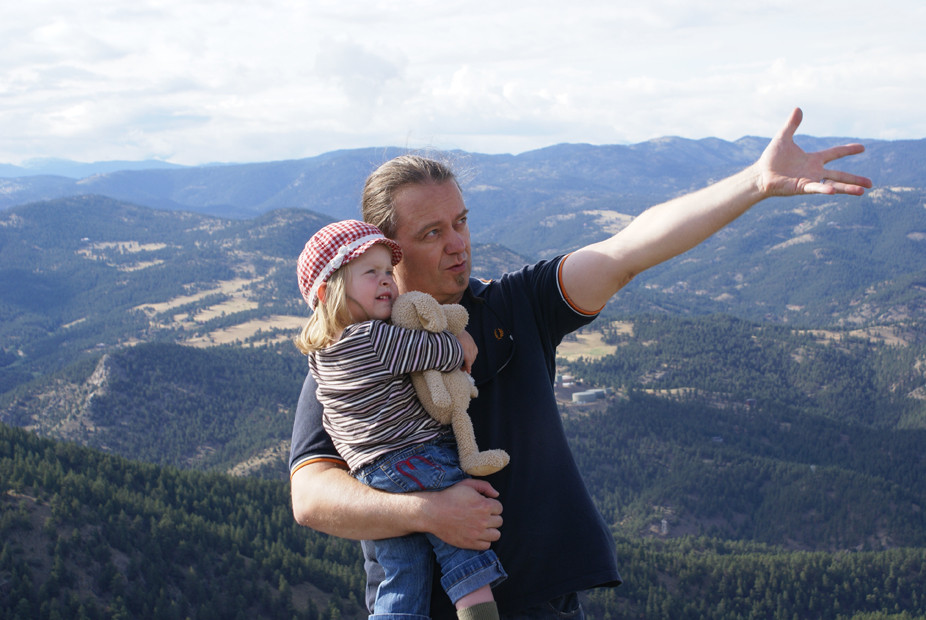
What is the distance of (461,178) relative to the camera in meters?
9.88

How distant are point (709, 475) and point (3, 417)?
181 metres

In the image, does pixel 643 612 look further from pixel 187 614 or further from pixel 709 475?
pixel 709 475

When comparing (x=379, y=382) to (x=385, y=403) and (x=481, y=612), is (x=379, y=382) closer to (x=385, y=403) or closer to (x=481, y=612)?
(x=385, y=403)

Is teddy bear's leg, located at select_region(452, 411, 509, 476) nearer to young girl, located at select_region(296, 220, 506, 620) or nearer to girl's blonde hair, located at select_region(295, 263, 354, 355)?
young girl, located at select_region(296, 220, 506, 620)

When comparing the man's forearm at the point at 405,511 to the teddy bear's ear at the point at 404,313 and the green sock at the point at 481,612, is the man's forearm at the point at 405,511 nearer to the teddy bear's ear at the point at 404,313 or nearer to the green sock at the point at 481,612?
the green sock at the point at 481,612

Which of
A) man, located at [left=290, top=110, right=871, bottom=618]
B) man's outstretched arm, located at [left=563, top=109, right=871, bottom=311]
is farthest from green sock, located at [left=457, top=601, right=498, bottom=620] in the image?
man's outstretched arm, located at [left=563, top=109, right=871, bottom=311]

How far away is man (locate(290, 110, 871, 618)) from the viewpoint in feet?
22.7

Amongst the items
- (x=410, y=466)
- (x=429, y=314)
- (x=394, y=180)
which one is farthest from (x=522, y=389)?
(x=394, y=180)

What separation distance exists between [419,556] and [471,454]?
113 cm

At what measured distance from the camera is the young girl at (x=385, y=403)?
7.07m

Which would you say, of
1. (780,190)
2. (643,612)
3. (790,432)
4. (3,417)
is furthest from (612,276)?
(3,417)

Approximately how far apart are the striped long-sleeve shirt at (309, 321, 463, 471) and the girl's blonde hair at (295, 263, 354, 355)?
119mm

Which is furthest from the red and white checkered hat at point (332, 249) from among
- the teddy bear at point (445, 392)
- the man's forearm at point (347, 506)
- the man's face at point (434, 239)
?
the man's forearm at point (347, 506)

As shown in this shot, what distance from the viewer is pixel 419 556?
7.27 meters
